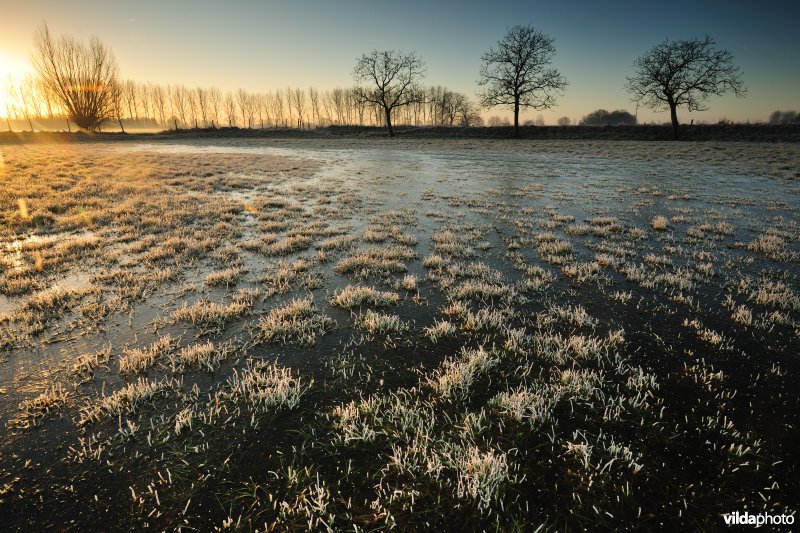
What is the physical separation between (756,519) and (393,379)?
3.46m

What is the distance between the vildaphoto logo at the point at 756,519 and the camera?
277cm

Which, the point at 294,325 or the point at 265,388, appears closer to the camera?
the point at 265,388

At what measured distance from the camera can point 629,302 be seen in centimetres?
683

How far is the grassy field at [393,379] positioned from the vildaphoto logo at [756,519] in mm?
69

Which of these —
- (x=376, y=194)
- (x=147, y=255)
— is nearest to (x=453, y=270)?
(x=147, y=255)

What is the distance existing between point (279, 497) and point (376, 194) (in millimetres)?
17962

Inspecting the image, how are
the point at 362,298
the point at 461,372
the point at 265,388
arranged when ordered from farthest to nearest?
the point at 362,298, the point at 461,372, the point at 265,388

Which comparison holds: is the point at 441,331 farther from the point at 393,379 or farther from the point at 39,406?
the point at 39,406

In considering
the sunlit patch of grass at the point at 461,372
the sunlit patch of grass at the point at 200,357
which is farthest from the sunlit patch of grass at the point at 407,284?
the sunlit patch of grass at the point at 200,357

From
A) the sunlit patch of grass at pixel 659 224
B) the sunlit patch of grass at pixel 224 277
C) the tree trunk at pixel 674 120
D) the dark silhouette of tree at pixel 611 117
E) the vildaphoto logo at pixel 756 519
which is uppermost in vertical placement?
the dark silhouette of tree at pixel 611 117

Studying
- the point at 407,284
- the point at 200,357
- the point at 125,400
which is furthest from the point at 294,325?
the point at 407,284

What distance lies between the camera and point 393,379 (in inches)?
178

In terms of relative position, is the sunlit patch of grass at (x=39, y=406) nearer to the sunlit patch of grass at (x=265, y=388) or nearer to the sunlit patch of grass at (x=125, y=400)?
the sunlit patch of grass at (x=125, y=400)

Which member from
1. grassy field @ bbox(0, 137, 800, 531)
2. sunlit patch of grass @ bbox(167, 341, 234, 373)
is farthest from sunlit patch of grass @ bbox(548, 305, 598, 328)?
sunlit patch of grass @ bbox(167, 341, 234, 373)
